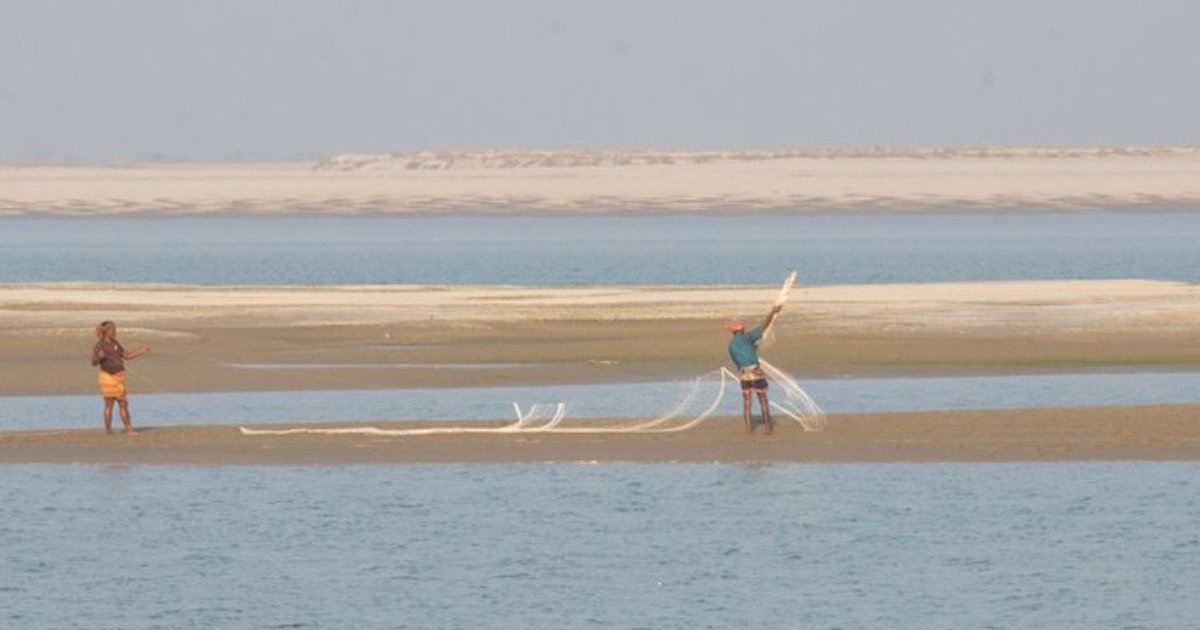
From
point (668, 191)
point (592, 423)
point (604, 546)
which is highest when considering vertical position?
point (668, 191)

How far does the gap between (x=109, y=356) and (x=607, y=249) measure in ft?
226

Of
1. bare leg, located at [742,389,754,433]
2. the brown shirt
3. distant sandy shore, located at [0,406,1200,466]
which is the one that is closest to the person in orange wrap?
the brown shirt

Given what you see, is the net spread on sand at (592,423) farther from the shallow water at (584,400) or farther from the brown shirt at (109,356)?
the brown shirt at (109,356)

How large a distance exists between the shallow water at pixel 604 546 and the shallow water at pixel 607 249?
4005 centimetres

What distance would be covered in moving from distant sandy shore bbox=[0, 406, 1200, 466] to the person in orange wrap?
0.27m

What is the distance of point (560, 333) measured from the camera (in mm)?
42781

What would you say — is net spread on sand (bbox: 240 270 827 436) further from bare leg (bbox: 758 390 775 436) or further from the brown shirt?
the brown shirt

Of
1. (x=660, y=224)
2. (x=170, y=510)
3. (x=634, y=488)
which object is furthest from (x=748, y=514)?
(x=660, y=224)

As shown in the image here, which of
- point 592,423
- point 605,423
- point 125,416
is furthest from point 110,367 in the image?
point 605,423

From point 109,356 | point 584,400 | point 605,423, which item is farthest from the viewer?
point 584,400

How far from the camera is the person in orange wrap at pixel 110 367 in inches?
1099

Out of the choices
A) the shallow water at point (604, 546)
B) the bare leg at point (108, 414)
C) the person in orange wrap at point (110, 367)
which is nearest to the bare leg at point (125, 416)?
the person in orange wrap at point (110, 367)

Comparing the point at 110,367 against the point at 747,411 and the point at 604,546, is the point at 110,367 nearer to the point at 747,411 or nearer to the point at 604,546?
the point at 747,411

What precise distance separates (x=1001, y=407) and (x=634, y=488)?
7566 millimetres
